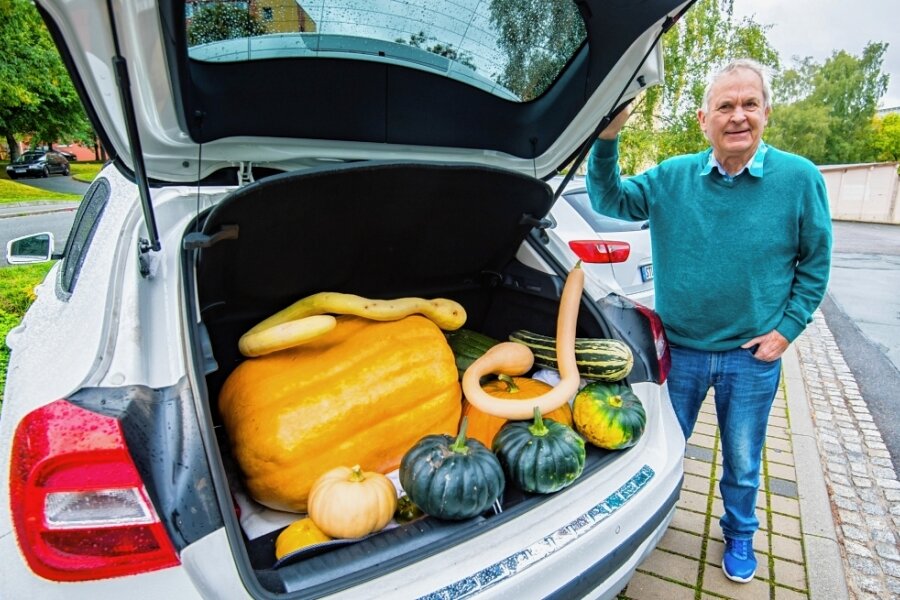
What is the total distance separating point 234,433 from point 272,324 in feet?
1.27

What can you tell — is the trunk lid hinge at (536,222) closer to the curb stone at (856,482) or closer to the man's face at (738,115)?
the man's face at (738,115)

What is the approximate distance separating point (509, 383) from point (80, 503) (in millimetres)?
1334

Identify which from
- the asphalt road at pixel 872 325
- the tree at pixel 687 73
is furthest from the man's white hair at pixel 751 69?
the tree at pixel 687 73

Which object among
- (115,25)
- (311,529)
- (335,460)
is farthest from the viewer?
(335,460)

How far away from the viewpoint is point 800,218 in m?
2.07

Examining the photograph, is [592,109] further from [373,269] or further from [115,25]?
[115,25]

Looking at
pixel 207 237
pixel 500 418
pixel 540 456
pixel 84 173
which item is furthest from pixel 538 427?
pixel 84 173

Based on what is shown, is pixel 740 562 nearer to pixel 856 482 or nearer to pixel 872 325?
pixel 856 482

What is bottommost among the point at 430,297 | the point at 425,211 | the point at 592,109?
the point at 430,297

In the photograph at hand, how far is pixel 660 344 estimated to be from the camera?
6.89ft

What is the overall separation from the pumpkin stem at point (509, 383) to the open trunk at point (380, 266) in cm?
35

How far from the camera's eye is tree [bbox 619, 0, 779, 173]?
949 centimetres

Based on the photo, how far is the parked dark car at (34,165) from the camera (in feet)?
103

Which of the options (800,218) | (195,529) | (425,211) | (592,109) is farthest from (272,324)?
(800,218)
